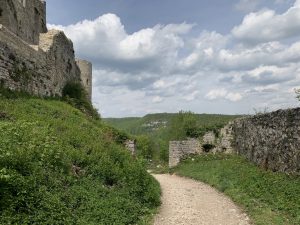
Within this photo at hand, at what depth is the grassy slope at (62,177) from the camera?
312 inches

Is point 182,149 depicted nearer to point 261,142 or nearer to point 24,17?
point 261,142

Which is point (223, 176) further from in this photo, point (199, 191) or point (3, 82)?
point (3, 82)

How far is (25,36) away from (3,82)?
38.6 ft

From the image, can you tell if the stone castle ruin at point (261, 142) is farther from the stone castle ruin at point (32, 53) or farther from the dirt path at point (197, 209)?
the stone castle ruin at point (32, 53)

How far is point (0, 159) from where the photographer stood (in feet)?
27.0

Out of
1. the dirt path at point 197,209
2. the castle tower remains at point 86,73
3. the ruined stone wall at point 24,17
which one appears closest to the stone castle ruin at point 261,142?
the dirt path at point 197,209

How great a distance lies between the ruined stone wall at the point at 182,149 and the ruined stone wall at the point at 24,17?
1252cm

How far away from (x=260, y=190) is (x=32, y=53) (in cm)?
1245

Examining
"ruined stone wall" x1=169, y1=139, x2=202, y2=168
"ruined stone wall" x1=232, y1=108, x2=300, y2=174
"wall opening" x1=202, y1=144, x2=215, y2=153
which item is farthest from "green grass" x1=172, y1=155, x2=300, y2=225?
"wall opening" x1=202, y1=144, x2=215, y2=153

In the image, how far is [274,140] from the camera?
16172 mm

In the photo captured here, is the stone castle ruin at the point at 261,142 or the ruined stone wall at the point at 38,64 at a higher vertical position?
the ruined stone wall at the point at 38,64

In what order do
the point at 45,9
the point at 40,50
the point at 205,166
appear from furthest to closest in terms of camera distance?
the point at 45,9
the point at 205,166
the point at 40,50

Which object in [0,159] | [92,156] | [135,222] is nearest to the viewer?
[0,159]

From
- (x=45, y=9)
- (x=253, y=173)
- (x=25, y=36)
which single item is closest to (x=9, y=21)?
(x=25, y=36)
